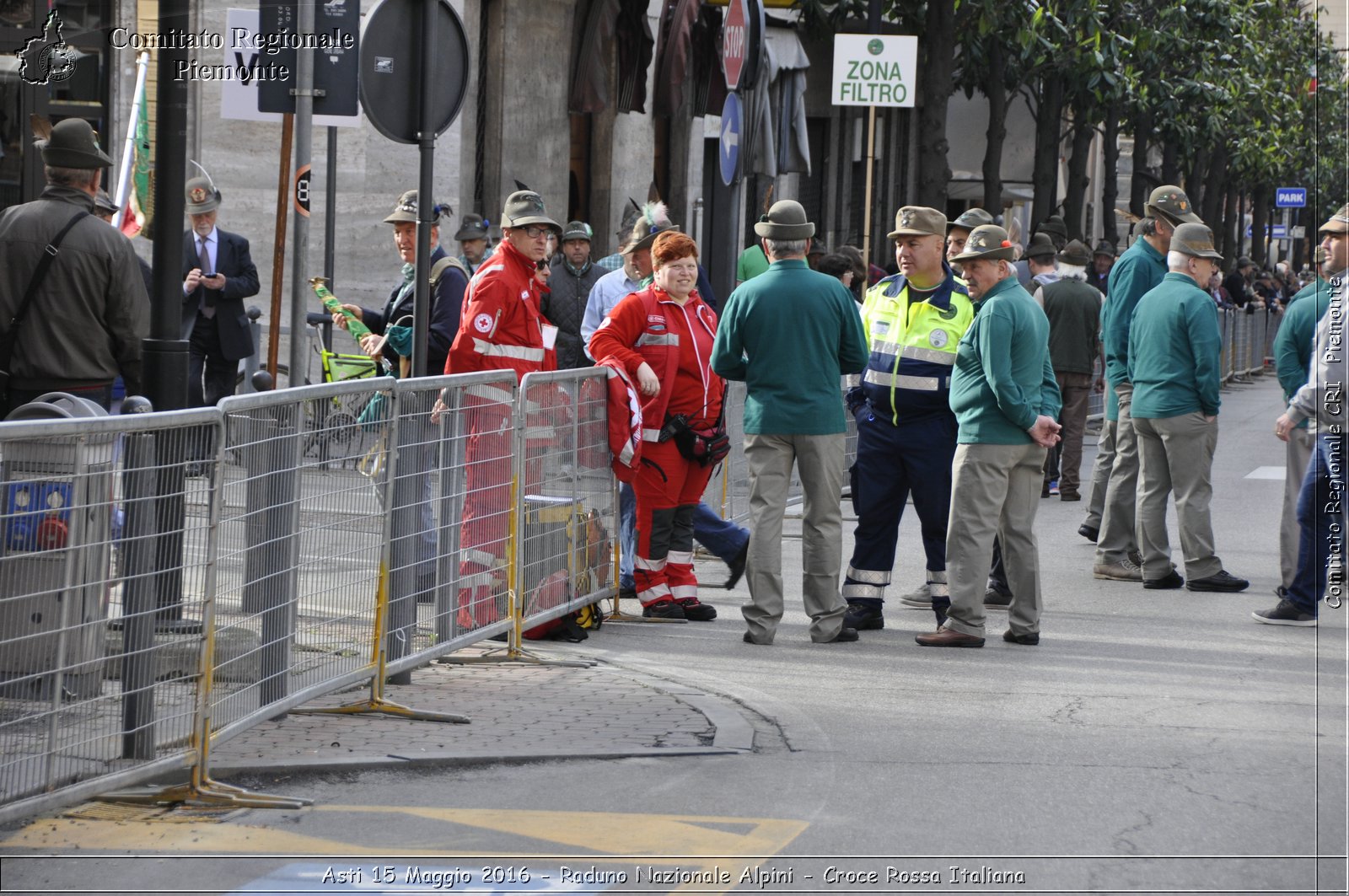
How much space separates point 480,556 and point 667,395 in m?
1.92

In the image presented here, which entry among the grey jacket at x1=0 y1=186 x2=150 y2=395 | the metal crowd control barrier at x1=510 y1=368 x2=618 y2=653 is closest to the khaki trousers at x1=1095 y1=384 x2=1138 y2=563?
the metal crowd control barrier at x1=510 y1=368 x2=618 y2=653

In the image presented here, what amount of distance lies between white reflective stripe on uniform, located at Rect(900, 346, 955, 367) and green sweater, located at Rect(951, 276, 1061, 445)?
189 millimetres

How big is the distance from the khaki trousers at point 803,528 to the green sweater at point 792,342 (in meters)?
0.10

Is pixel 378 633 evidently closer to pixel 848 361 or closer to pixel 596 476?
pixel 596 476

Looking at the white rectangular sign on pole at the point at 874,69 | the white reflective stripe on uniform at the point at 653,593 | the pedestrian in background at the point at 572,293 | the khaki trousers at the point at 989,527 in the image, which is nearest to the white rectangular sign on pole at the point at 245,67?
the white reflective stripe on uniform at the point at 653,593

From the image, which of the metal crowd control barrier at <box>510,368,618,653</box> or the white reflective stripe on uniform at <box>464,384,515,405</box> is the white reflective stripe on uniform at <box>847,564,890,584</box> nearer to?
the metal crowd control barrier at <box>510,368,618,653</box>

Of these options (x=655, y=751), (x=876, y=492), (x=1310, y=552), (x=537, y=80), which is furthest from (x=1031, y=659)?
(x=537, y=80)

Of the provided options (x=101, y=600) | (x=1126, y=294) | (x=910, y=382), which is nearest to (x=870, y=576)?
(x=910, y=382)

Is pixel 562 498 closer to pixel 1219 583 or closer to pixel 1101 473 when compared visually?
pixel 1219 583

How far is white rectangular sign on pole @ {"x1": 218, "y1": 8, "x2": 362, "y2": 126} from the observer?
30.4ft

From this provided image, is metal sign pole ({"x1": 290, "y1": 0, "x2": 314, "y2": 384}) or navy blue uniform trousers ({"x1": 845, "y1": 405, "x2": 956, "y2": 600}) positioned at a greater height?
metal sign pole ({"x1": 290, "y1": 0, "x2": 314, "y2": 384})

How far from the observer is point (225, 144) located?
58.0 ft

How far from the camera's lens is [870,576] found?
961cm

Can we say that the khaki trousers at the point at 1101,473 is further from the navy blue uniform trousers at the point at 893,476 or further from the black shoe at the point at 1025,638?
the black shoe at the point at 1025,638
